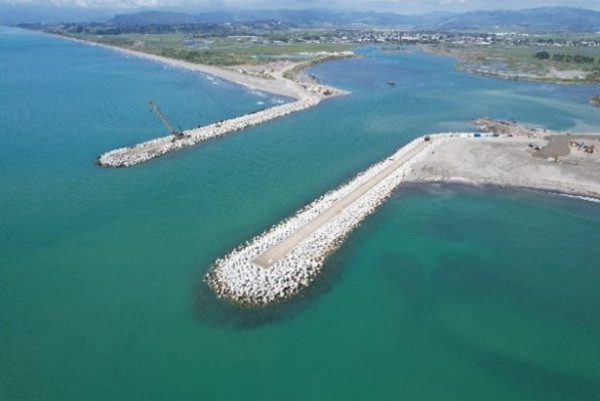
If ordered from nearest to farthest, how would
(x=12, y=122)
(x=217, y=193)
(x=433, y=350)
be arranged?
(x=433, y=350) < (x=217, y=193) < (x=12, y=122)

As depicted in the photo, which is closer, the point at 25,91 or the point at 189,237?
the point at 189,237

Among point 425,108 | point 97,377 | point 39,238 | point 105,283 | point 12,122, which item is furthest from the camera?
point 425,108

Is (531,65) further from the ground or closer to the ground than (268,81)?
further from the ground

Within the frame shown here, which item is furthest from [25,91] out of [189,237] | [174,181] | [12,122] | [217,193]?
[189,237]

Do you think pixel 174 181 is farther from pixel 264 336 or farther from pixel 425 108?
pixel 425 108

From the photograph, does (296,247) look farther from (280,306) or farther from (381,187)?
(381,187)

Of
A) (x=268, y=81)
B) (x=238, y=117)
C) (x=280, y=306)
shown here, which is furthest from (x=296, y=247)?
(x=268, y=81)

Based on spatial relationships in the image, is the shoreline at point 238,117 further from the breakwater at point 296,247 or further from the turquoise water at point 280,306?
the breakwater at point 296,247
